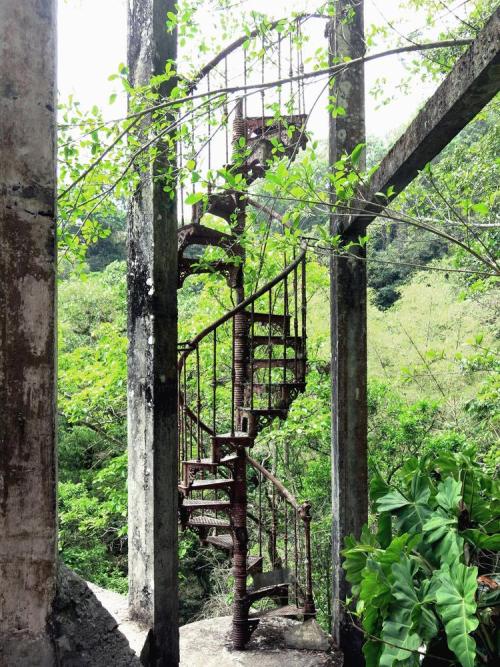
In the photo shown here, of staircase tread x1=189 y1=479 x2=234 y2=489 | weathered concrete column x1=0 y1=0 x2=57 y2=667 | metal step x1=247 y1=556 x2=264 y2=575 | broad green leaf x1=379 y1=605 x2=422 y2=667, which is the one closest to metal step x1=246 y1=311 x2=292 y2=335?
staircase tread x1=189 y1=479 x2=234 y2=489

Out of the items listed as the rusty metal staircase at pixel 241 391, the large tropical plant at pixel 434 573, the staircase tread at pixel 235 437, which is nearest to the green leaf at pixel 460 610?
the large tropical plant at pixel 434 573

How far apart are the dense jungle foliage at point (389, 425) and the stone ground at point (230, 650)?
0.51 metres

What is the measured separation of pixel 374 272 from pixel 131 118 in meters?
14.9

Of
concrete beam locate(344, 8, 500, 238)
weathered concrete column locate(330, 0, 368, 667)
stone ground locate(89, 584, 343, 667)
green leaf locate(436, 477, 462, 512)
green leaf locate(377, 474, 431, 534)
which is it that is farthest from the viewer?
weathered concrete column locate(330, 0, 368, 667)

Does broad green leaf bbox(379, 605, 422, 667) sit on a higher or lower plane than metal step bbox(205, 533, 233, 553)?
higher

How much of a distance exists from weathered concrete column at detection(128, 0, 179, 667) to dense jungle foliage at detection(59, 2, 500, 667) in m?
0.38

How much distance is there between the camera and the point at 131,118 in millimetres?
3096

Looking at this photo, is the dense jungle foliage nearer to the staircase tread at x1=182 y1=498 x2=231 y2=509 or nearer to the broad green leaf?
the broad green leaf

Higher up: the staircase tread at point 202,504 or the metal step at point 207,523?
the staircase tread at point 202,504

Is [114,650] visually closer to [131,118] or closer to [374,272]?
[131,118]

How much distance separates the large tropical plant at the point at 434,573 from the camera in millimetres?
2004

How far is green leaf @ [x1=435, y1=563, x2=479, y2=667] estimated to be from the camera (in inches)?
75.1

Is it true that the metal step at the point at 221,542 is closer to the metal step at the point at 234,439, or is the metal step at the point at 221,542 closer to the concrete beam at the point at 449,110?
the metal step at the point at 234,439

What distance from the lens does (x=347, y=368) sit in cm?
420
